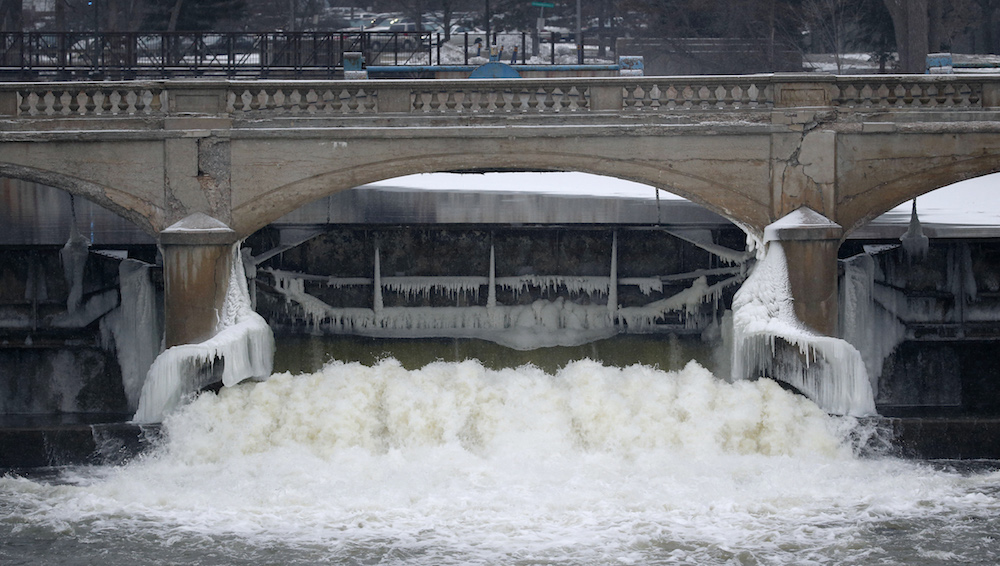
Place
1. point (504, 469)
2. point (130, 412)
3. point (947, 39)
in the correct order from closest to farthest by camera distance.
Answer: point (504, 469), point (130, 412), point (947, 39)

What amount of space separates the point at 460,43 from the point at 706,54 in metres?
9.74

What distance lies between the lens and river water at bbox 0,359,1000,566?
43.5ft

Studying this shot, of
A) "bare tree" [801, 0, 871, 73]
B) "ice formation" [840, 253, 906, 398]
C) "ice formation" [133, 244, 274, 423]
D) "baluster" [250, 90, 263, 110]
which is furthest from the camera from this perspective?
"bare tree" [801, 0, 871, 73]

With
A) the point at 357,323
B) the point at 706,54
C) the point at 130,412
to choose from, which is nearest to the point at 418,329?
the point at 357,323

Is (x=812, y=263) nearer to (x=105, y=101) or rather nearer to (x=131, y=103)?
(x=131, y=103)

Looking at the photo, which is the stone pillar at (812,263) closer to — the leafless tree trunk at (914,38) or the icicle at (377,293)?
the icicle at (377,293)

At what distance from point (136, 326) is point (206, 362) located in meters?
3.39

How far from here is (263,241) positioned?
20.4 m

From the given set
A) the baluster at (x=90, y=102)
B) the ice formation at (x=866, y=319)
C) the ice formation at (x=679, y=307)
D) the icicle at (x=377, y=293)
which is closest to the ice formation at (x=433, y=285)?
the icicle at (x=377, y=293)

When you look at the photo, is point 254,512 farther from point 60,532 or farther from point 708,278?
point 708,278

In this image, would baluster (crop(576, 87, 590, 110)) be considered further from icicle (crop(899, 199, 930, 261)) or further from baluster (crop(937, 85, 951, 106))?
icicle (crop(899, 199, 930, 261))

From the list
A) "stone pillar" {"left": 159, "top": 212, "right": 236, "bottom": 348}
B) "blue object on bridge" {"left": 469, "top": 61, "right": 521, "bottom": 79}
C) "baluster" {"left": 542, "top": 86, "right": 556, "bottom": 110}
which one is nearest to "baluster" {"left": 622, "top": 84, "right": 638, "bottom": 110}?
"baluster" {"left": 542, "top": 86, "right": 556, "bottom": 110}

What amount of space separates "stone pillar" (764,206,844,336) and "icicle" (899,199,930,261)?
3.61 m

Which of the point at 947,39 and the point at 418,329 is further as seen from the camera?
the point at 947,39
